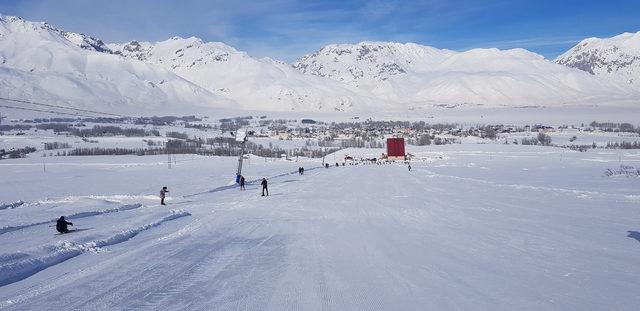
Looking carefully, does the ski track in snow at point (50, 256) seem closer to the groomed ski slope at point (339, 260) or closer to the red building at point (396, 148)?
the groomed ski slope at point (339, 260)

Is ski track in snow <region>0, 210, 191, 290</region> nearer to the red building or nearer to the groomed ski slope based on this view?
the groomed ski slope

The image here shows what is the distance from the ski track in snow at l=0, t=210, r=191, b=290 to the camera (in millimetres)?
10844

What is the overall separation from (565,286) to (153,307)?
7.21m

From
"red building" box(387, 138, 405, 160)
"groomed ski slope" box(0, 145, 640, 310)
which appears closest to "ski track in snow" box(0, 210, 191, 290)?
"groomed ski slope" box(0, 145, 640, 310)

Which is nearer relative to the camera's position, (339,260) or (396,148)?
(339,260)

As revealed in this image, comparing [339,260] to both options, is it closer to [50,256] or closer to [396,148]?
[50,256]

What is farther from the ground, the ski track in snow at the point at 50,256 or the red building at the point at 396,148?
the ski track in snow at the point at 50,256

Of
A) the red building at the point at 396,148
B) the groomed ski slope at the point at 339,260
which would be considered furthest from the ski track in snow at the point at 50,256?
the red building at the point at 396,148

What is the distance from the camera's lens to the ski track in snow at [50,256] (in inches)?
427

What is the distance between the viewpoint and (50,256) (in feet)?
40.2

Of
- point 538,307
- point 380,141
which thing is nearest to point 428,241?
point 538,307

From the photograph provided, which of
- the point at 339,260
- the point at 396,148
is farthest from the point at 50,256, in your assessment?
the point at 396,148

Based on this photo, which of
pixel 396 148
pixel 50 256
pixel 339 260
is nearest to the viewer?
pixel 339 260

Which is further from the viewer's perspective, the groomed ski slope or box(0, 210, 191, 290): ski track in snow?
box(0, 210, 191, 290): ski track in snow
